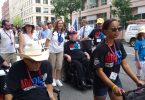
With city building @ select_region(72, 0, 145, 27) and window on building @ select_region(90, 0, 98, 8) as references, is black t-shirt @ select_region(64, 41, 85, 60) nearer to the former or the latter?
city building @ select_region(72, 0, 145, 27)

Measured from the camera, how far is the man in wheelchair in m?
7.69

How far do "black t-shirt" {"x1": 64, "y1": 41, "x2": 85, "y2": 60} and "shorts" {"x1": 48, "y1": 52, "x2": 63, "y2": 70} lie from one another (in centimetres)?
31

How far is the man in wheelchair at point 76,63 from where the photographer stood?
25.2 feet

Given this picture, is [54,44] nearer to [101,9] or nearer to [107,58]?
[107,58]

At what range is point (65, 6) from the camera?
4453 cm

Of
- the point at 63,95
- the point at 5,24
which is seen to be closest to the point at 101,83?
the point at 63,95

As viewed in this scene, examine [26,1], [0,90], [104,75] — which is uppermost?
[26,1]

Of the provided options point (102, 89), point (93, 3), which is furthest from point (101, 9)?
point (102, 89)

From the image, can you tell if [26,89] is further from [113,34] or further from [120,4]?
[120,4]

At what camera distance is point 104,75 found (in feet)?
12.6

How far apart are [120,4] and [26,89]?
28642mm

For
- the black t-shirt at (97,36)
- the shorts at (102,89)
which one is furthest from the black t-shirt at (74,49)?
the shorts at (102,89)

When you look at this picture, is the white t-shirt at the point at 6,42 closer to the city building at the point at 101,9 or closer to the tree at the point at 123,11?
the tree at the point at 123,11

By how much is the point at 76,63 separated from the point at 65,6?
3736 centimetres
